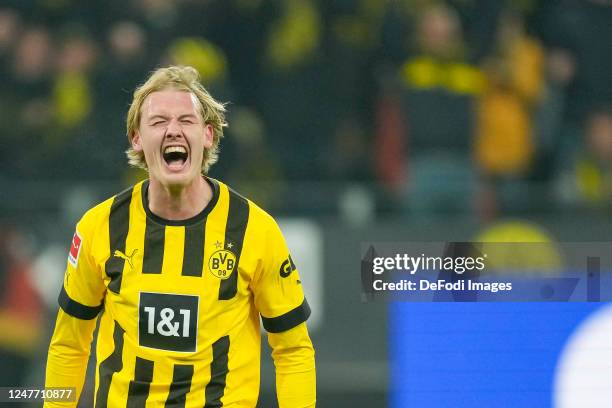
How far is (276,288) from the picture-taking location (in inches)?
138

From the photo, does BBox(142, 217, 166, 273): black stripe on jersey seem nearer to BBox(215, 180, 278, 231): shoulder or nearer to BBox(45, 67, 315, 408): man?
BBox(45, 67, 315, 408): man

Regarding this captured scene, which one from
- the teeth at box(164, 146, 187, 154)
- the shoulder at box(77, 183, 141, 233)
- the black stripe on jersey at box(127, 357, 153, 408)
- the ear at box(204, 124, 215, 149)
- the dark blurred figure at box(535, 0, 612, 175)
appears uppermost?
the dark blurred figure at box(535, 0, 612, 175)

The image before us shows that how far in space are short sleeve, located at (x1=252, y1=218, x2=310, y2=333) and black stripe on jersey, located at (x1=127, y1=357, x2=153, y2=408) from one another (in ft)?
1.20

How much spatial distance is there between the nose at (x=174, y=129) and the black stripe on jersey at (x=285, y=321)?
1.93ft

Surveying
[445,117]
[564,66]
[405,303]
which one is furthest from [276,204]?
[405,303]

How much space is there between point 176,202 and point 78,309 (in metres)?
0.43

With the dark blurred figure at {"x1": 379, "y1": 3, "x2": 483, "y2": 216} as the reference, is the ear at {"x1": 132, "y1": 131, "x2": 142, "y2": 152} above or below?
below

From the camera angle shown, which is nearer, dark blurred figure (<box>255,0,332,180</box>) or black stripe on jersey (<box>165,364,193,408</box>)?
black stripe on jersey (<box>165,364,193,408</box>)

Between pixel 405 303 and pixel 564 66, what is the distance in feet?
12.9

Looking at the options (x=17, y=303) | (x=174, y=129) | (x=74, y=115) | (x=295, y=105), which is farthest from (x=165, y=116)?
(x=295, y=105)

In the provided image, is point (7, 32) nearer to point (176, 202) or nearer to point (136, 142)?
point (136, 142)

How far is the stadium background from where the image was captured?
6.87 m

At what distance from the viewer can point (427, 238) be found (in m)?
6.95

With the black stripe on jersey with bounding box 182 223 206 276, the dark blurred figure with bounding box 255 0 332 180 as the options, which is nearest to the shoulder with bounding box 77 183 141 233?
the black stripe on jersey with bounding box 182 223 206 276
